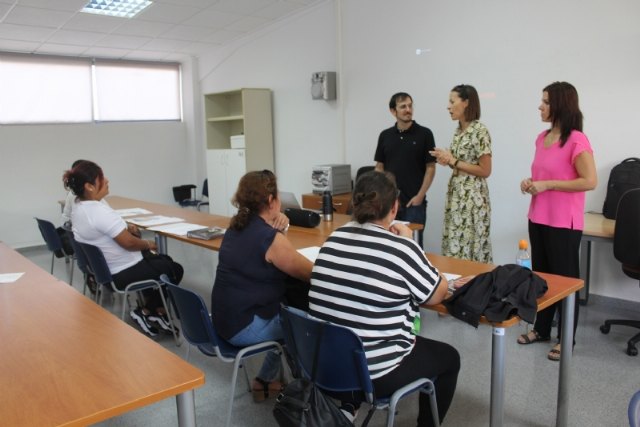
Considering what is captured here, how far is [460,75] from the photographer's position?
15.3 feet

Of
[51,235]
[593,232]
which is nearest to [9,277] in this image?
[51,235]

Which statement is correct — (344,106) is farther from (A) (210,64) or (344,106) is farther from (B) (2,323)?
(B) (2,323)

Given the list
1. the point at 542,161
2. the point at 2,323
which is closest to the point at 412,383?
the point at 2,323

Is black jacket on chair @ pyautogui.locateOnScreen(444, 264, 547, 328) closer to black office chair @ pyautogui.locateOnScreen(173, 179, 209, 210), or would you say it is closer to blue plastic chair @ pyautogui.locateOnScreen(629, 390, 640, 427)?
blue plastic chair @ pyautogui.locateOnScreen(629, 390, 640, 427)

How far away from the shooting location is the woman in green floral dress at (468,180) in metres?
3.44

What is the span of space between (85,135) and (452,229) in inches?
227

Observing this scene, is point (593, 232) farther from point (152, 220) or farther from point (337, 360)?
point (152, 220)

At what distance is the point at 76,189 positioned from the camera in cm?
335

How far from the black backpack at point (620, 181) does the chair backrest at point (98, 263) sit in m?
3.37

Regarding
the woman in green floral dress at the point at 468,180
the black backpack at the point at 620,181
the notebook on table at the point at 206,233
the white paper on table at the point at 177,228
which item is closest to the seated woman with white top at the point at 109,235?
the white paper on table at the point at 177,228

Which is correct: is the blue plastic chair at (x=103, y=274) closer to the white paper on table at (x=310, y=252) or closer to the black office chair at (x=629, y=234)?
the white paper on table at (x=310, y=252)

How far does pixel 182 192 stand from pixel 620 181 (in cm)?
600

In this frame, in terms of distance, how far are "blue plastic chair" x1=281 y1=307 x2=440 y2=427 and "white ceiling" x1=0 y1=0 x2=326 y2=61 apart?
4.47m

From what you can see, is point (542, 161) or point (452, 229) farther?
point (452, 229)
